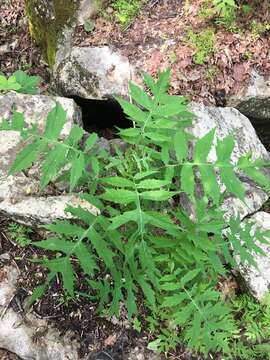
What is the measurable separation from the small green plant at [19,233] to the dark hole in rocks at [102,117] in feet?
7.31

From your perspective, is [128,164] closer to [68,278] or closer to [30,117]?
[68,278]

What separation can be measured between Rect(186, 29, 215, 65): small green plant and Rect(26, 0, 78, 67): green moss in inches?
58.8

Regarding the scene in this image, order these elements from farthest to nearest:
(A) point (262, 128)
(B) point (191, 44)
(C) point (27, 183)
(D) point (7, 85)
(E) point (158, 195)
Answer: (A) point (262, 128), (B) point (191, 44), (D) point (7, 85), (C) point (27, 183), (E) point (158, 195)

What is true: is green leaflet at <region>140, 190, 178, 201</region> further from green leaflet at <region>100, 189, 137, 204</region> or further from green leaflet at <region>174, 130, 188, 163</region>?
green leaflet at <region>174, 130, 188, 163</region>

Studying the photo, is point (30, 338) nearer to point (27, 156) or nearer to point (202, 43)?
point (27, 156)

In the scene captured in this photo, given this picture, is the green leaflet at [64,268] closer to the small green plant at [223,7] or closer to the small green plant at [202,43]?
the small green plant at [202,43]

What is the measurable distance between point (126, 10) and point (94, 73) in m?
1.05

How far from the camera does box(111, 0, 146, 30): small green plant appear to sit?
559 centimetres

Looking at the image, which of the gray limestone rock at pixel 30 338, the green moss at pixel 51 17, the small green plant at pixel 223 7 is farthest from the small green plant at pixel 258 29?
the gray limestone rock at pixel 30 338

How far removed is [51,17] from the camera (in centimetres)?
553

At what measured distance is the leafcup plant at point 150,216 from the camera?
266cm

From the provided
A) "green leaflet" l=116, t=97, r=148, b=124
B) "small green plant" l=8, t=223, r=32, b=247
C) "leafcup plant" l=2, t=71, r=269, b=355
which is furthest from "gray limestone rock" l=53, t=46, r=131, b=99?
"green leaflet" l=116, t=97, r=148, b=124

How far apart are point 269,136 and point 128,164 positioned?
3.64 metres

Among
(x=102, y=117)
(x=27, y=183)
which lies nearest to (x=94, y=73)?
(x=102, y=117)
